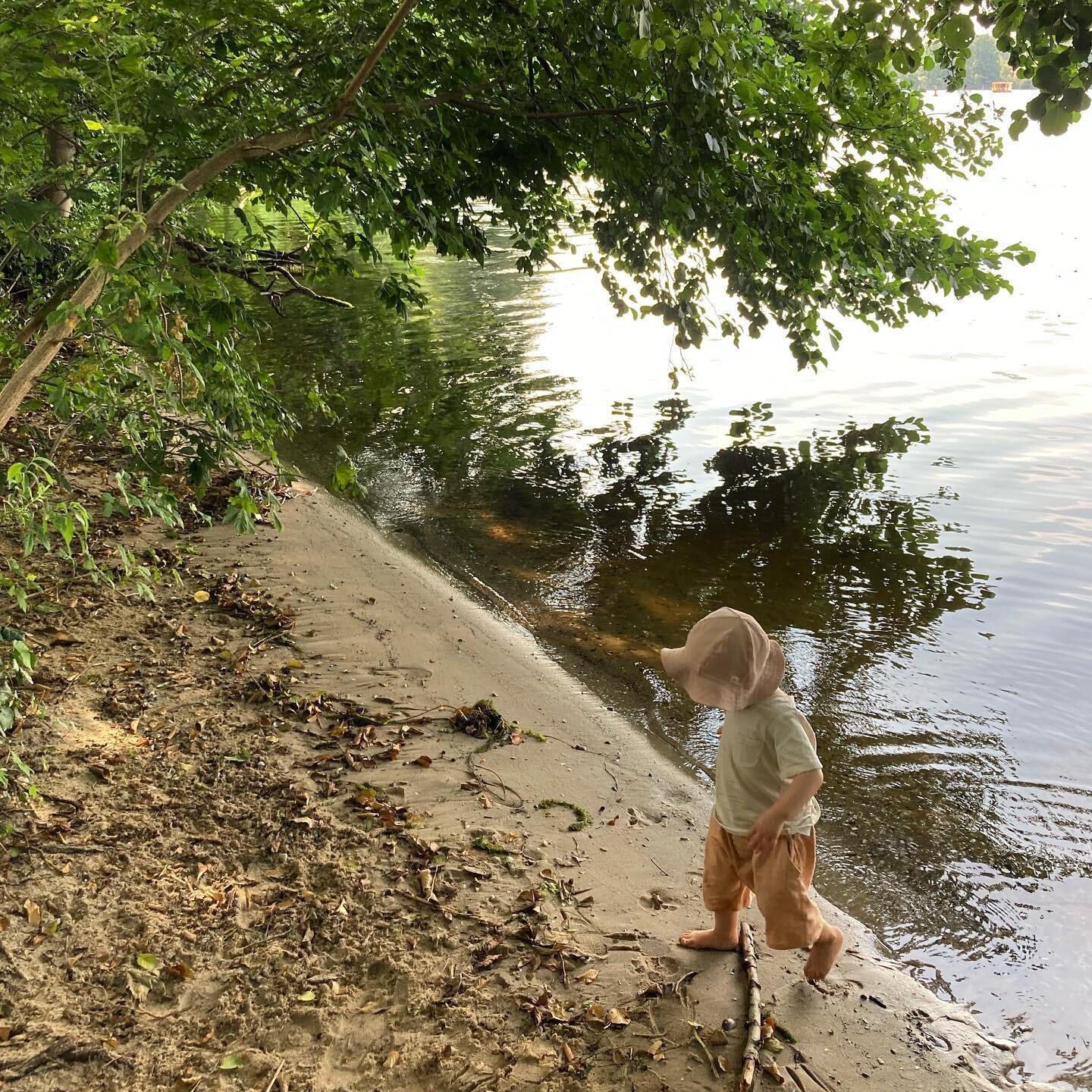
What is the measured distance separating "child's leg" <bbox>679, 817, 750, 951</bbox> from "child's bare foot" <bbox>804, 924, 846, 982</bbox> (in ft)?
1.03

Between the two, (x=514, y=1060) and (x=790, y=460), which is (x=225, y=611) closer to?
(x=514, y=1060)

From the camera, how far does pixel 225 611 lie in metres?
6.48

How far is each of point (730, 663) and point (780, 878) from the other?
0.87 meters

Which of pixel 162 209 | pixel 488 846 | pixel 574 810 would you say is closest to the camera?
pixel 162 209

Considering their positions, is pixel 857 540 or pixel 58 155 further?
pixel 857 540

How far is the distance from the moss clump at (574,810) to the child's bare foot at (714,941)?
95 centimetres

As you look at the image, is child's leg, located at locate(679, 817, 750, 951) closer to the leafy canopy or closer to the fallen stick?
the fallen stick

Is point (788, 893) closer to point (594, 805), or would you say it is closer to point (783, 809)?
point (783, 809)

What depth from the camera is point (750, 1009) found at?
11.9ft

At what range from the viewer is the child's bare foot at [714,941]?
13.0ft

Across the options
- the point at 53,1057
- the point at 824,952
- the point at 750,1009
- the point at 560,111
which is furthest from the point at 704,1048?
the point at 560,111

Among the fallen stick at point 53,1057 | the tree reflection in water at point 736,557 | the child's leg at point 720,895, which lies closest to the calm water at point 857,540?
the tree reflection in water at point 736,557

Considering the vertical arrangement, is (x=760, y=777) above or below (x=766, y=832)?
above

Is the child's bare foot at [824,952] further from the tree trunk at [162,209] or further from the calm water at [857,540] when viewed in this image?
the tree trunk at [162,209]
